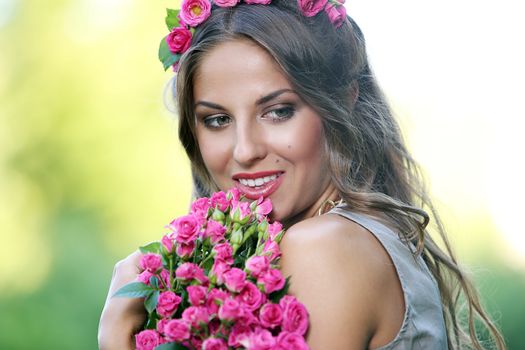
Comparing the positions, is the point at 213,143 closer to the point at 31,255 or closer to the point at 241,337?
the point at 241,337

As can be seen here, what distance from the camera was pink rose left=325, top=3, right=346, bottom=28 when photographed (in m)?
2.88

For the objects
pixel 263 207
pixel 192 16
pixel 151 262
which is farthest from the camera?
pixel 192 16

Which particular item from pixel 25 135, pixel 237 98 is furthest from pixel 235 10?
pixel 25 135

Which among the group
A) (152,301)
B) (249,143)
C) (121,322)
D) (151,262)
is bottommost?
(121,322)

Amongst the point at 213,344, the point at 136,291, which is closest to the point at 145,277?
the point at 136,291

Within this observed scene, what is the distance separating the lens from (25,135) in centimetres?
925

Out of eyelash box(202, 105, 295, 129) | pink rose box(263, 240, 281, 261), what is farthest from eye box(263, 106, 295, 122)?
pink rose box(263, 240, 281, 261)

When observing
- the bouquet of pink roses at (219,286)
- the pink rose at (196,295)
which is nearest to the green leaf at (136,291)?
the bouquet of pink roses at (219,286)

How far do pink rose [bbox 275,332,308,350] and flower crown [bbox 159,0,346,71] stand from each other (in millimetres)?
1163

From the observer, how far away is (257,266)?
219 cm

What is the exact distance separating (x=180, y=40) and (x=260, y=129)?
0.49 meters

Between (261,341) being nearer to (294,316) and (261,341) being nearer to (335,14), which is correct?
(294,316)

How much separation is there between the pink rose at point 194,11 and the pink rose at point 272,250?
930mm

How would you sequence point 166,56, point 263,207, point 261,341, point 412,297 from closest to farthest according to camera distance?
1. point 261,341
2. point 412,297
3. point 263,207
4. point 166,56
